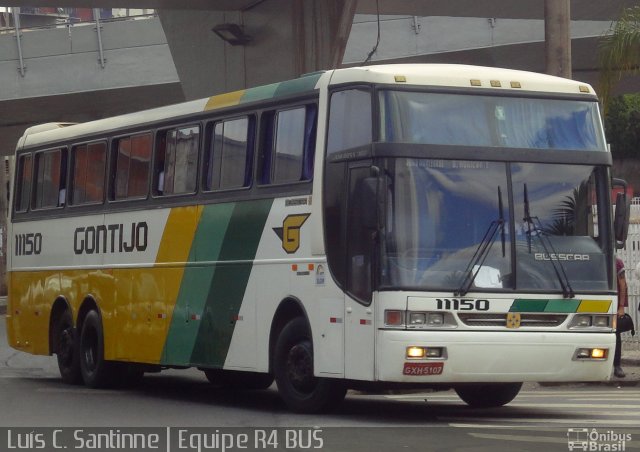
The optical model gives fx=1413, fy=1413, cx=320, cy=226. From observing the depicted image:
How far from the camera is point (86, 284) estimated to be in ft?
61.7

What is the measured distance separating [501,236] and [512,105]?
1400mm

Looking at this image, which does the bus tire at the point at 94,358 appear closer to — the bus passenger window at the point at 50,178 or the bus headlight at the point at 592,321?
the bus passenger window at the point at 50,178

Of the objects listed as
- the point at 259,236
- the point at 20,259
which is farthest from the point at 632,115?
the point at 259,236

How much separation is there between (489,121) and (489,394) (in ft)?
10.3

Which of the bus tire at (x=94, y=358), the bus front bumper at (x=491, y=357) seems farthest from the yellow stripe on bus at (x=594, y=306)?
the bus tire at (x=94, y=358)

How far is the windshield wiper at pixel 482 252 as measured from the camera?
1269 cm

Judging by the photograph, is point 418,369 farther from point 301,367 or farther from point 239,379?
point 239,379

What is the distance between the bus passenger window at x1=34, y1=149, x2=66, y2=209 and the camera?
1980 cm

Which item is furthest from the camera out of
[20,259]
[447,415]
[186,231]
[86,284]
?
[20,259]

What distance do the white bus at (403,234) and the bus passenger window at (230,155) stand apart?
0.03 meters

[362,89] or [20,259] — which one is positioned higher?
[362,89]

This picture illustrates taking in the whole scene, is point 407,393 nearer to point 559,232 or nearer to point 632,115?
point 559,232

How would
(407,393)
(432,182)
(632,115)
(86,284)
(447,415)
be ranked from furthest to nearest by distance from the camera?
(632,115), (86,284), (407,393), (447,415), (432,182)

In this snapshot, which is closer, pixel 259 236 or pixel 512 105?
pixel 512 105
